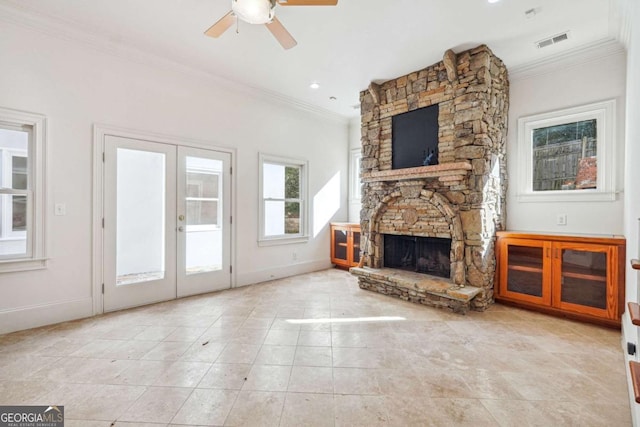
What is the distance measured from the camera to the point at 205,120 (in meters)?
4.09

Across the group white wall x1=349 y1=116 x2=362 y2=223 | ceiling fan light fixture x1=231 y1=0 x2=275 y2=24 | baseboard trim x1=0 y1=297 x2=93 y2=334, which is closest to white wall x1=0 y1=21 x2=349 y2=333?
baseboard trim x1=0 y1=297 x2=93 y2=334

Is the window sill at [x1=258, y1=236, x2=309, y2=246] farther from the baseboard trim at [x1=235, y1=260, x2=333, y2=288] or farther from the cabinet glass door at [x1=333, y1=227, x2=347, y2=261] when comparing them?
the cabinet glass door at [x1=333, y1=227, x2=347, y2=261]

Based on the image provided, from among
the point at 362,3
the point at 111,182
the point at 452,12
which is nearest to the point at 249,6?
the point at 362,3

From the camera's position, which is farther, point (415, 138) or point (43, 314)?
point (415, 138)

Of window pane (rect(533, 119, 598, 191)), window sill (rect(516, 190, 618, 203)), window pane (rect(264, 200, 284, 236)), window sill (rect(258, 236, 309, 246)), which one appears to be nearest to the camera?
window sill (rect(516, 190, 618, 203))

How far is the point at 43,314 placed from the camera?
9.71 feet

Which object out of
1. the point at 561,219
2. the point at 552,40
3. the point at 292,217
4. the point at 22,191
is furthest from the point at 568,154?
the point at 22,191

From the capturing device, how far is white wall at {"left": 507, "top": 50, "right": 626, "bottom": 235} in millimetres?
3248

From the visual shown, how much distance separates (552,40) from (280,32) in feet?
10.3

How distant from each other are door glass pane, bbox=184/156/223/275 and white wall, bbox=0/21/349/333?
0.29m

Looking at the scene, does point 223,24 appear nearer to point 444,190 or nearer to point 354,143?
point 444,190

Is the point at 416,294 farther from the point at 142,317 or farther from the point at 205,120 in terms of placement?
the point at 205,120

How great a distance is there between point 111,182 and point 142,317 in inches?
64.3
